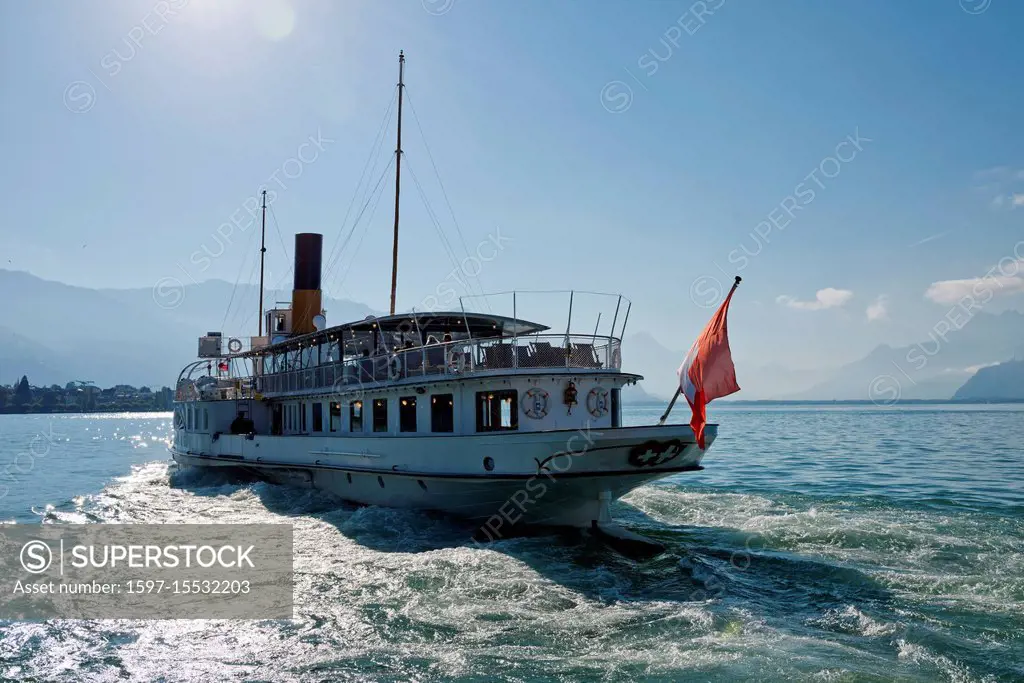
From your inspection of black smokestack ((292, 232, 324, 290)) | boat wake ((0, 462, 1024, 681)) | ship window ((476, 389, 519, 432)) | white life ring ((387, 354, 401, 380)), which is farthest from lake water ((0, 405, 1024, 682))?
black smokestack ((292, 232, 324, 290))

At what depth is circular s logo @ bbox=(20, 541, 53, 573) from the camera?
50.2ft

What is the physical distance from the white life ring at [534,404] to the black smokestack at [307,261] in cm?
1809

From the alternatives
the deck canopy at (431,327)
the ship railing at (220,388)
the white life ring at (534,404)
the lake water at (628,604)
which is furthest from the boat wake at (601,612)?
the ship railing at (220,388)

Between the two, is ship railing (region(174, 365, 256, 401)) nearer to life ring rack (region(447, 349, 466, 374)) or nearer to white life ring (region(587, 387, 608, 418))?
life ring rack (region(447, 349, 466, 374))

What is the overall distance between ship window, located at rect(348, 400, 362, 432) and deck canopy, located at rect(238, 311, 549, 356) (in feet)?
7.32

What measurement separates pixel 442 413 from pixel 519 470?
11.0 feet

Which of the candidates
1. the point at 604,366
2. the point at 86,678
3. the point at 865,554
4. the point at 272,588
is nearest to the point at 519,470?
the point at 604,366

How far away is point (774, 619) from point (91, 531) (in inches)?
681

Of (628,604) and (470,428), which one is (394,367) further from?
(628,604)

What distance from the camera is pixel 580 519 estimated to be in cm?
1675

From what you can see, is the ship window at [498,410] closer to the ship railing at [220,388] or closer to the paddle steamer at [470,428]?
the paddle steamer at [470,428]

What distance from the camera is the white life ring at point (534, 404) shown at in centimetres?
1731

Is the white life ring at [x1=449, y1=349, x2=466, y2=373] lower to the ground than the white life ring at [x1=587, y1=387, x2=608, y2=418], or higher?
higher

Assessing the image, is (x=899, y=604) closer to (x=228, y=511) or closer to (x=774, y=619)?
(x=774, y=619)
